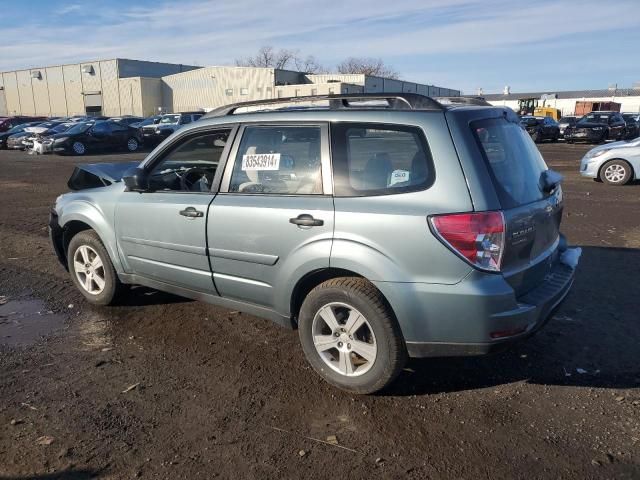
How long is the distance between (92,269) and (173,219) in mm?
1387

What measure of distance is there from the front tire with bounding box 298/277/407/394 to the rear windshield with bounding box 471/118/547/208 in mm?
Answer: 978

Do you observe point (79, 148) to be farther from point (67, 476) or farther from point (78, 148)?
point (67, 476)

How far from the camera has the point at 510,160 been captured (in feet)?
11.2

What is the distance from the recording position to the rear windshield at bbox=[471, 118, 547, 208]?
3184 millimetres

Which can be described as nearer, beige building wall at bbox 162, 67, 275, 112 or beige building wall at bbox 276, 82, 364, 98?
beige building wall at bbox 276, 82, 364, 98

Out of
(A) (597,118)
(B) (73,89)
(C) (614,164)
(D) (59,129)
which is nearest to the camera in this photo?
(C) (614,164)

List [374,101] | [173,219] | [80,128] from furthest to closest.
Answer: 1. [80,128]
2. [173,219]
3. [374,101]

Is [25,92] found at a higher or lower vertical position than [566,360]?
higher

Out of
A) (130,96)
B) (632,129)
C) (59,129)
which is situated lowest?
(632,129)

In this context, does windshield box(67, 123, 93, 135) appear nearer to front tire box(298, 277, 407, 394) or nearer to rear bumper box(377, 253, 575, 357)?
front tire box(298, 277, 407, 394)

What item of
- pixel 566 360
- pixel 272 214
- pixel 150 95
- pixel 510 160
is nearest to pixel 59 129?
pixel 272 214

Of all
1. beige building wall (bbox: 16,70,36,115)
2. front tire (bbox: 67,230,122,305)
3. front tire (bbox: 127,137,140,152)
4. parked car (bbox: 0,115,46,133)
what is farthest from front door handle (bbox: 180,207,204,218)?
beige building wall (bbox: 16,70,36,115)

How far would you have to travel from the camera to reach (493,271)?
118 inches

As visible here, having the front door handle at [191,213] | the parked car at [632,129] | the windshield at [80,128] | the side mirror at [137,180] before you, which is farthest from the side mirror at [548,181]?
the parked car at [632,129]
